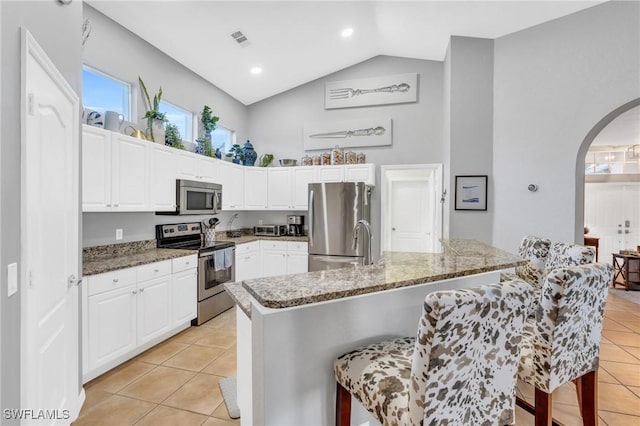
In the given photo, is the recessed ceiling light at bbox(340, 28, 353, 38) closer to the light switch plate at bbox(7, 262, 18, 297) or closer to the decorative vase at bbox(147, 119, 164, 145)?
the decorative vase at bbox(147, 119, 164, 145)

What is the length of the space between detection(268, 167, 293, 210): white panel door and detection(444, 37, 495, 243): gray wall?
2517 millimetres

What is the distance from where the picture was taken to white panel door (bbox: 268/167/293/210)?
17.3ft

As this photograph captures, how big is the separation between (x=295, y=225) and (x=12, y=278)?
428cm

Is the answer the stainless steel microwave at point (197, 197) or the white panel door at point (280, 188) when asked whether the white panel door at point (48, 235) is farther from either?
the white panel door at point (280, 188)

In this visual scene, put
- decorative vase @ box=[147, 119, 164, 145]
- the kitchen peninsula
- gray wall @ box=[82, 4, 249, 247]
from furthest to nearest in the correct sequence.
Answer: decorative vase @ box=[147, 119, 164, 145], gray wall @ box=[82, 4, 249, 247], the kitchen peninsula

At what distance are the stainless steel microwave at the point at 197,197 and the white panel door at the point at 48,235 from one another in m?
1.63

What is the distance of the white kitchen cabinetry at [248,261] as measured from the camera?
4488 mm

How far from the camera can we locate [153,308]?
9.78ft

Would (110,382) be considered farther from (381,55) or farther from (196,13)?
(381,55)

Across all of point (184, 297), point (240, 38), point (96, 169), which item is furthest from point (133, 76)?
point (184, 297)

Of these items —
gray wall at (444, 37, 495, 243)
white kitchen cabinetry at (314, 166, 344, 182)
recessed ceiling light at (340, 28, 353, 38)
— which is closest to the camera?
gray wall at (444, 37, 495, 243)

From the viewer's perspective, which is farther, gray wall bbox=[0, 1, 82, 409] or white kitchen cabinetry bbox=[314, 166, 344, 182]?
white kitchen cabinetry bbox=[314, 166, 344, 182]

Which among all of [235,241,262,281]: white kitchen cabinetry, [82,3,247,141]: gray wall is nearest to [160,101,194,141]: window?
[82,3,247,141]: gray wall

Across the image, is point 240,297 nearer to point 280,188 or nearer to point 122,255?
point 122,255
